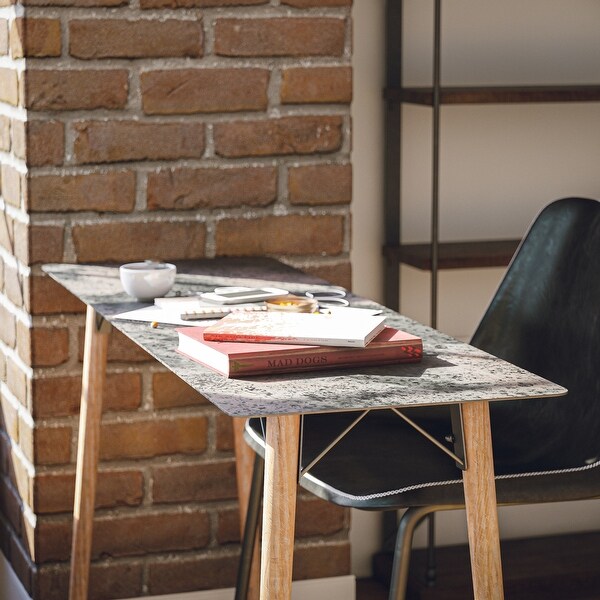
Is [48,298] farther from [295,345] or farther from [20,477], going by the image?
[295,345]

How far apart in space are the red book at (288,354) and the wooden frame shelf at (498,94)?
1.06m

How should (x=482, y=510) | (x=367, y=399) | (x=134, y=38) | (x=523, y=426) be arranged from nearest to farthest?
(x=367, y=399) < (x=482, y=510) < (x=523, y=426) < (x=134, y=38)

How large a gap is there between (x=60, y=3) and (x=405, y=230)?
942 millimetres

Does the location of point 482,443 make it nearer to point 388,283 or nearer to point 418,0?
point 388,283

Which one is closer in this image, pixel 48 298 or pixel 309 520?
pixel 48 298

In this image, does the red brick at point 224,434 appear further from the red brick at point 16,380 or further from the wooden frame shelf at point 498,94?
the wooden frame shelf at point 498,94

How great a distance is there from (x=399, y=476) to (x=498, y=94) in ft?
3.45

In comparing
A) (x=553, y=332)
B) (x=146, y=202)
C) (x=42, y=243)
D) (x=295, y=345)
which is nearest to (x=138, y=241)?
(x=146, y=202)

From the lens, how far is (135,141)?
2234mm

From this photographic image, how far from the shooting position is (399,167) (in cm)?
265

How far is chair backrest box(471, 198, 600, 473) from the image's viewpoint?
1.88 m

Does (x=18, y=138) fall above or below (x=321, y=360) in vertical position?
above

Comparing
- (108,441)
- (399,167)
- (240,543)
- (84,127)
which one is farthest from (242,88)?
(240,543)

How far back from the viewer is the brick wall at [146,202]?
2.19 m
